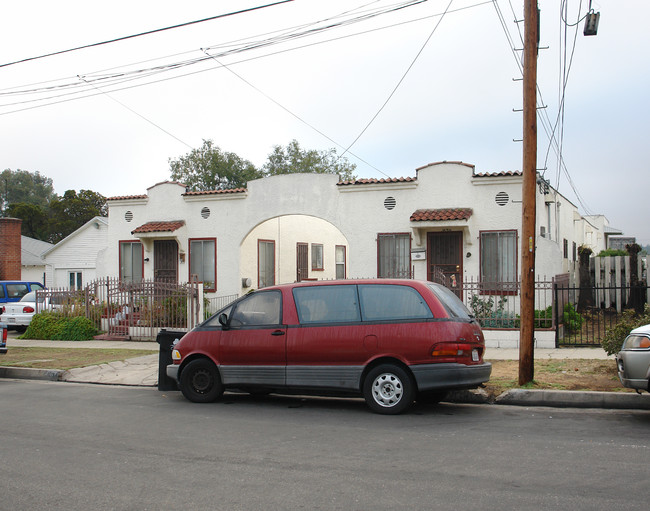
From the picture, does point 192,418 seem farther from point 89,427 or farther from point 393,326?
point 393,326

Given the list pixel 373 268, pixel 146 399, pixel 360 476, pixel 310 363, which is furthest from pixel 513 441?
pixel 373 268

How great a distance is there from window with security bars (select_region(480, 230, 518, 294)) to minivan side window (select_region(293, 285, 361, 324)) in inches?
342

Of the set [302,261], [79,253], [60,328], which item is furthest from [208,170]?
[60,328]

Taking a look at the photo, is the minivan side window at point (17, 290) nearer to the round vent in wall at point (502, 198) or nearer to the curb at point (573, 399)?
the round vent in wall at point (502, 198)

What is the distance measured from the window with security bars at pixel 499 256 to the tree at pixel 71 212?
43661mm

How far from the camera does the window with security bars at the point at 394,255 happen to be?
17.7 meters

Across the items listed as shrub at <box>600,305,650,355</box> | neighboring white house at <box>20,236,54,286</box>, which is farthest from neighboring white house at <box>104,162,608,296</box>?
neighboring white house at <box>20,236,54,286</box>

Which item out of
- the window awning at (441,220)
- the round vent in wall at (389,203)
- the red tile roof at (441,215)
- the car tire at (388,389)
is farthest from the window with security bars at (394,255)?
the car tire at (388,389)

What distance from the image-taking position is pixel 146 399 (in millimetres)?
9930

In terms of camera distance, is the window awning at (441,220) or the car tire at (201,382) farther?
the window awning at (441,220)

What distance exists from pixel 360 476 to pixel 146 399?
17.5 ft

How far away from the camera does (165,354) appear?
34.4ft

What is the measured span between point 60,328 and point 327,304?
41.4ft

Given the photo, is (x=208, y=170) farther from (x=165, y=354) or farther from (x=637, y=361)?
(x=637, y=361)
